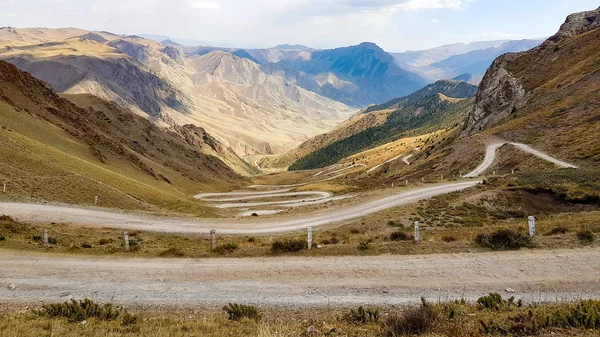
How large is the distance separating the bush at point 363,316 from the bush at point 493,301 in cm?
349

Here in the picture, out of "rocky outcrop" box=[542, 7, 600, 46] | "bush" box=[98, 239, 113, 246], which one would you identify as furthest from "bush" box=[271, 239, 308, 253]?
"rocky outcrop" box=[542, 7, 600, 46]

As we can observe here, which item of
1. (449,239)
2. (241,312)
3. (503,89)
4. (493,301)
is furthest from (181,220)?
(503,89)

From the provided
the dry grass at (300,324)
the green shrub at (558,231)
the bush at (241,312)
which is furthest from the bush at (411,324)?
the green shrub at (558,231)

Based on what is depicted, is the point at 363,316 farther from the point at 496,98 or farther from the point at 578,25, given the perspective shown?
the point at 578,25

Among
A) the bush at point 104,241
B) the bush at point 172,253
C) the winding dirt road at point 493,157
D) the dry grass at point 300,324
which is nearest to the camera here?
the dry grass at point 300,324

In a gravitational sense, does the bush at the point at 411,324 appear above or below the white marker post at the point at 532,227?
below

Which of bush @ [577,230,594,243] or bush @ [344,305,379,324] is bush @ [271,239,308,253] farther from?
bush @ [577,230,594,243]

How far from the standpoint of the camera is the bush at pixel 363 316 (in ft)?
35.2

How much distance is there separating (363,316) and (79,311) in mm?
8605

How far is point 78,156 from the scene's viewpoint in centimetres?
5231

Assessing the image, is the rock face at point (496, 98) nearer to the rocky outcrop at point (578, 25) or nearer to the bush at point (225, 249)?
the rocky outcrop at point (578, 25)

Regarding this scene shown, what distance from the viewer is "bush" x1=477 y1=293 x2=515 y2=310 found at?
1134 centimetres

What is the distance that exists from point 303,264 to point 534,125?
62.0 m

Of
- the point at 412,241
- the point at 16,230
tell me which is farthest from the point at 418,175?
the point at 16,230
